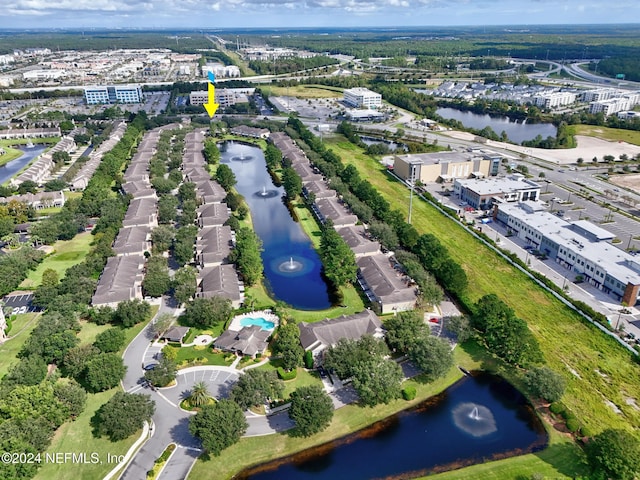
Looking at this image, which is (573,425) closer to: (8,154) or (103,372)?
(103,372)

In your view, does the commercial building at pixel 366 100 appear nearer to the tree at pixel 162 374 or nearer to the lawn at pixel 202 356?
the lawn at pixel 202 356

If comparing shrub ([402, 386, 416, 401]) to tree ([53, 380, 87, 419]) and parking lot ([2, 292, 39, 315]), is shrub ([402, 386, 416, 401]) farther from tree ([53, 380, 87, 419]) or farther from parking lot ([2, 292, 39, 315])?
parking lot ([2, 292, 39, 315])

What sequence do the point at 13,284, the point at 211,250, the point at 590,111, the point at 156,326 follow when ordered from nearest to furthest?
the point at 156,326, the point at 13,284, the point at 211,250, the point at 590,111

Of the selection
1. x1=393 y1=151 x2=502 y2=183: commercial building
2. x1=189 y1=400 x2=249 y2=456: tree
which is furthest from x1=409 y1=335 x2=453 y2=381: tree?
x1=393 y1=151 x2=502 y2=183: commercial building

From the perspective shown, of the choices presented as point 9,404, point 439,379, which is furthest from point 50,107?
point 439,379

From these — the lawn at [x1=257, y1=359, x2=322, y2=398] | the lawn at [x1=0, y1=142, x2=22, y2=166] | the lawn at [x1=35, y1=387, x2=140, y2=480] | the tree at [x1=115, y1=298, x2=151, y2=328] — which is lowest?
the lawn at [x1=35, y1=387, x2=140, y2=480]

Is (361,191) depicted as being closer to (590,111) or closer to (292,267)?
(292,267)

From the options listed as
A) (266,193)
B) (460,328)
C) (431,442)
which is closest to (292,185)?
(266,193)
